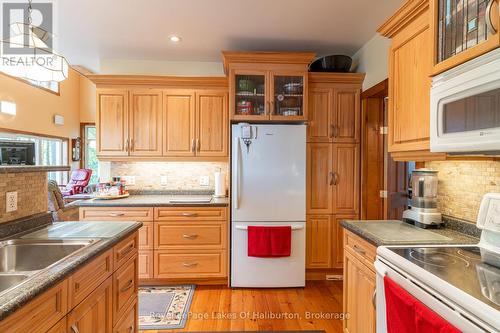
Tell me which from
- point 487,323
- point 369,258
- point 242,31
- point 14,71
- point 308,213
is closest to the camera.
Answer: point 487,323

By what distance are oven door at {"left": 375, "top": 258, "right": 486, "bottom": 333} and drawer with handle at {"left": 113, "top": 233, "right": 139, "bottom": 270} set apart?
4.64 feet

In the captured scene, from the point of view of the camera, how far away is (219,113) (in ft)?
10.5

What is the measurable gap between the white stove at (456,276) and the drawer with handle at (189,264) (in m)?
1.81

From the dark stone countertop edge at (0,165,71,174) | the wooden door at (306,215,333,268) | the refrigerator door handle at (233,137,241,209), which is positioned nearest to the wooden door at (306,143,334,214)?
the wooden door at (306,215,333,268)

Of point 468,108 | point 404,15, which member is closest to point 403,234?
point 468,108

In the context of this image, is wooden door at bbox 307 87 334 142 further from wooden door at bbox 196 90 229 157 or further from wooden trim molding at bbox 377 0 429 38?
wooden trim molding at bbox 377 0 429 38

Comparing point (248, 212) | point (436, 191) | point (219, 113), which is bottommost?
point (248, 212)

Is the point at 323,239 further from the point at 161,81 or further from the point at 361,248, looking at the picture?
the point at 161,81

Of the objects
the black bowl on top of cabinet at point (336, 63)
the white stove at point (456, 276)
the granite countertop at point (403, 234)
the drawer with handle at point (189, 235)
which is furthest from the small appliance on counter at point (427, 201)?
the drawer with handle at point (189, 235)

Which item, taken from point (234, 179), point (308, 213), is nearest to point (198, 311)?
point (234, 179)

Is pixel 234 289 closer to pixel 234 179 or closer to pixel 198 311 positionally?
pixel 198 311

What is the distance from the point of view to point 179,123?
3.18m

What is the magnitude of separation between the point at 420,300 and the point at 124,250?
1543mm

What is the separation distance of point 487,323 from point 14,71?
116 inches
